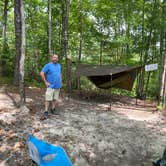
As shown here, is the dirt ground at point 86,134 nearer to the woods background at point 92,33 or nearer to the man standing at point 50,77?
the man standing at point 50,77

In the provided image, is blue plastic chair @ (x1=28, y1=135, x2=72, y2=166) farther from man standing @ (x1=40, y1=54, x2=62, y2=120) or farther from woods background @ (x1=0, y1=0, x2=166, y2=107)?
woods background @ (x1=0, y1=0, x2=166, y2=107)

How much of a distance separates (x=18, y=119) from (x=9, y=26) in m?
10.2

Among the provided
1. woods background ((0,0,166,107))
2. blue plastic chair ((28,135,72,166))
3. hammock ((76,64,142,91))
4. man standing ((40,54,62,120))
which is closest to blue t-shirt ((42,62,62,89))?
man standing ((40,54,62,120))

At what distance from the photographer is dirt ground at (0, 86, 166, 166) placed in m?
2.77

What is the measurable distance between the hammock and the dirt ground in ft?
5.09

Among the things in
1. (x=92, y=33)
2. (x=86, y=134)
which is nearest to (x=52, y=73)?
(x=86, y=134)

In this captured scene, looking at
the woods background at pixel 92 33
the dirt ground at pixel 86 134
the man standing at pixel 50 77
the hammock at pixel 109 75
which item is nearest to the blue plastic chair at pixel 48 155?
the dirt ground at pixel 86 134

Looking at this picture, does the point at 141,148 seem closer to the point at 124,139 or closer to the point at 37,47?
the point at 124,139

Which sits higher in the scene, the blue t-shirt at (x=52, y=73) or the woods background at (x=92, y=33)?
the woods background at (x=92, y=33)

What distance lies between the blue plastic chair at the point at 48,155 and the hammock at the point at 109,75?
3.82 meters

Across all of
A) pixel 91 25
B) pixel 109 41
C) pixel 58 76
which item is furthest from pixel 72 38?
pixel 58 76

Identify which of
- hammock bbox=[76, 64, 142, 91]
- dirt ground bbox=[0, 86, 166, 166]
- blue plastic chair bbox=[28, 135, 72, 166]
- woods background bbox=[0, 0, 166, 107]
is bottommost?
dirt ground bbox=[0, 86, 166, 166]

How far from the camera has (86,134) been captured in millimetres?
3410

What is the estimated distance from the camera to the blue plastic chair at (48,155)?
2.01 metres
